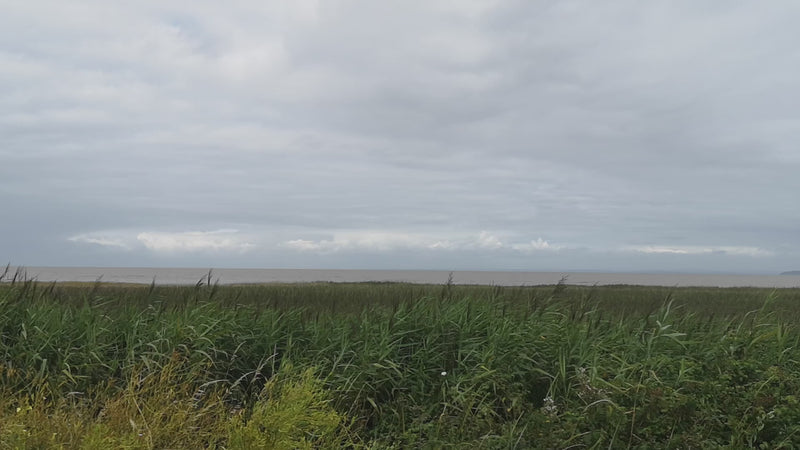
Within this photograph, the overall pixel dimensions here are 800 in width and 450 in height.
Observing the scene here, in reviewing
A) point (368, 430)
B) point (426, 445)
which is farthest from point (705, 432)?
point (368, 430)

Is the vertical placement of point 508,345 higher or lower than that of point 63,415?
higher

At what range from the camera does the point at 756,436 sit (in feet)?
18.8

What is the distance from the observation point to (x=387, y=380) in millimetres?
7016

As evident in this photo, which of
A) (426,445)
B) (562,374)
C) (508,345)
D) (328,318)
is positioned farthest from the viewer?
(328,318)

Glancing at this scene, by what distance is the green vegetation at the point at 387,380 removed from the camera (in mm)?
5461

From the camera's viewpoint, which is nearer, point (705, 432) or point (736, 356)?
point (705, 432)

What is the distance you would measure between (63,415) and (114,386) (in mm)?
1361

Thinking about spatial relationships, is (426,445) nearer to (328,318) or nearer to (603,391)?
(603,391)

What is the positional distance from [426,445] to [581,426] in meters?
1.69

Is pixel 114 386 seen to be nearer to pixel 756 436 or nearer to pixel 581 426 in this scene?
pixel 581 426

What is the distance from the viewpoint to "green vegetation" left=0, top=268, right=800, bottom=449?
17.9 ft

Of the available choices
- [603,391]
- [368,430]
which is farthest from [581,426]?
[368,430]

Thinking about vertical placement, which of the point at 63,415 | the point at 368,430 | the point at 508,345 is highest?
the point at 508,345

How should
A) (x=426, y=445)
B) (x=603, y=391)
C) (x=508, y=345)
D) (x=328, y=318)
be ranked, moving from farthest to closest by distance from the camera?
1. (x=328, y=318)
2. (x=508, y=345)
3. (x=603, y=391)
4. (x=426, y=445)
